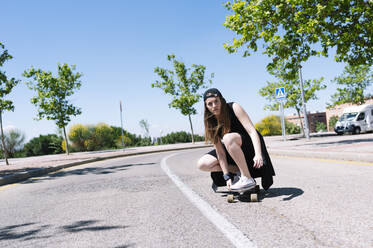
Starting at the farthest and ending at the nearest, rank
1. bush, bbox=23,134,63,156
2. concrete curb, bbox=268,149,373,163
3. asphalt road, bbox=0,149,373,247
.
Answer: bush, bbox=23,134,63,156 < concrete curb, bbox=268,149,373,163 < asphalt road, bbox=0,149,373,247

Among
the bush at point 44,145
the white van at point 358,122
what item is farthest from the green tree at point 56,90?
the white van at point 358,122

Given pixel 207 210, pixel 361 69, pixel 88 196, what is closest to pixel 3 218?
pixel 88 196

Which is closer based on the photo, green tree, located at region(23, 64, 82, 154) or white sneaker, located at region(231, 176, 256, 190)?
white sneaker, located at region(231, 176, 256, 190)

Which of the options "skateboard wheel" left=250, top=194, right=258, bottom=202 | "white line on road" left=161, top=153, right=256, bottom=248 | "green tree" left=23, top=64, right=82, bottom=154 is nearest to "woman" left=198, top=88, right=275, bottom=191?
"skateboard wheel" left=250, top=194, right=258, bottom=202

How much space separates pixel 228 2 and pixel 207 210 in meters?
11.8

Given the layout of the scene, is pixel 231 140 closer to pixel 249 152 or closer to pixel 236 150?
pixel 236 150

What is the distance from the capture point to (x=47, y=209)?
4477 mm

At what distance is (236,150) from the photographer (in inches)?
150

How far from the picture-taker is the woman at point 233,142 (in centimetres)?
381

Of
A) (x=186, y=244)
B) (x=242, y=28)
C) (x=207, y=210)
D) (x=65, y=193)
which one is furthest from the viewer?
(x=242, y=28)

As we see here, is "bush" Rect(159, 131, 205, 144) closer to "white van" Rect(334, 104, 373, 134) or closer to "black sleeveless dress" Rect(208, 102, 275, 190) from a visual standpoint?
"white van" Rect(334, 104, 373, 134)

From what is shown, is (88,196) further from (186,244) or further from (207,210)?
(186,244)

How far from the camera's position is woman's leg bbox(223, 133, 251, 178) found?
12.5 feet

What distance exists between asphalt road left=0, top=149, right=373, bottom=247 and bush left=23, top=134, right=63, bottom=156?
96.2 ft
